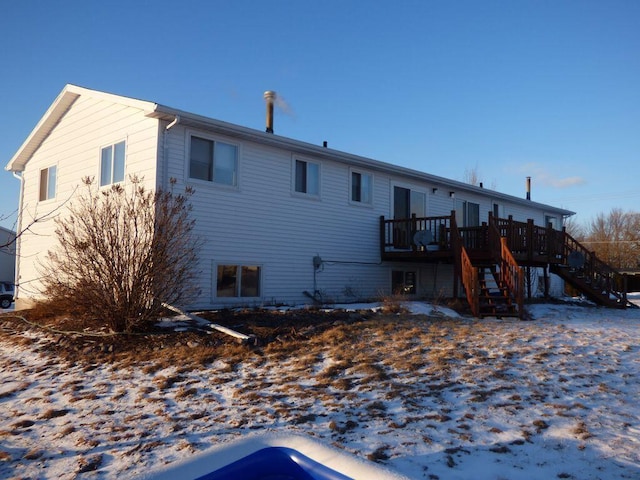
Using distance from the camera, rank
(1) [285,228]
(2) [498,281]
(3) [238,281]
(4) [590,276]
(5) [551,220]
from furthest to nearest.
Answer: (5) [551,220]
(4) [590,276]
(1) [285,228]
(2) [498,281]
(3) [238,281]

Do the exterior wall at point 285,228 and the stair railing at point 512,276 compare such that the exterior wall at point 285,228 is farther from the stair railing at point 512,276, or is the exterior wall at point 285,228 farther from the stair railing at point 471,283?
the stair railing at point 512,276

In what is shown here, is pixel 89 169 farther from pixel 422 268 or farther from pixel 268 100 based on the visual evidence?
pixel 422 268

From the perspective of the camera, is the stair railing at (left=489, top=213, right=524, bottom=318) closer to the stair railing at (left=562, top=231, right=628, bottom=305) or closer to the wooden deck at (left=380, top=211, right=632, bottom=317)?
the wooden deck at (left=380, top=211, right=632, bottom=317)

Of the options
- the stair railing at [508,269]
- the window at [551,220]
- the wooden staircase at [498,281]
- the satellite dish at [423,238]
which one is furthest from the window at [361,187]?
the window at [551,220]

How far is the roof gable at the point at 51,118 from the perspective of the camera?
13.0m

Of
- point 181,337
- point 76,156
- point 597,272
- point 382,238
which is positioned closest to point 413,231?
point 382,238

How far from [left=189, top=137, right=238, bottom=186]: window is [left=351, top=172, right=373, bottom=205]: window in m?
4.16

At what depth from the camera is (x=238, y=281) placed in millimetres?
12227

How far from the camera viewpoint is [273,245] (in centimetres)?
1295

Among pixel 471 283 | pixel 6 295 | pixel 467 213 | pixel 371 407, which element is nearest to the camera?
pixel 371 407

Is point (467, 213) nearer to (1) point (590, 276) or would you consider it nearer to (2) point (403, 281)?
(2) point (403, 281)

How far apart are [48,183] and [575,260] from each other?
1581 centimetres

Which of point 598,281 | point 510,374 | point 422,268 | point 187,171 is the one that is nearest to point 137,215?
point 187,171

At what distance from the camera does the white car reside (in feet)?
75.2
